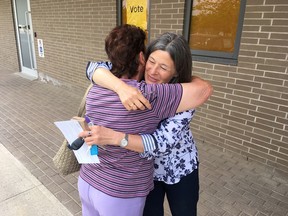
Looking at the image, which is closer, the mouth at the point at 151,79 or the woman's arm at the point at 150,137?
the woman's arm at the point at 150,137

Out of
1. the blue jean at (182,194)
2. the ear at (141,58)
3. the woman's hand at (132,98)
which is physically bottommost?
the blue jean at (182,194)

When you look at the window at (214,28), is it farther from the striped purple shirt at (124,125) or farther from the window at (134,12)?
the striped purple shirt at (124,125)

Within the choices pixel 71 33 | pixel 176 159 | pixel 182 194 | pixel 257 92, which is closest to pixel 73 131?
pixel 176 159

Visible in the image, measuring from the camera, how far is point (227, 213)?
264 cm

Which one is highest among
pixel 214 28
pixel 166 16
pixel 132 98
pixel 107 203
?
pixel 166 16

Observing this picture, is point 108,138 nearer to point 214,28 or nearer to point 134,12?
point 214,28

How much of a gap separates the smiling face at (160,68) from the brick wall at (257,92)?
2.25 m

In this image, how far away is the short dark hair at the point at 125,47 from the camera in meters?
1.28

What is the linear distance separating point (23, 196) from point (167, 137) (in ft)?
7.34

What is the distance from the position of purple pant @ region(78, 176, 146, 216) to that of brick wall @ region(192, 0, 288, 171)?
2.51m

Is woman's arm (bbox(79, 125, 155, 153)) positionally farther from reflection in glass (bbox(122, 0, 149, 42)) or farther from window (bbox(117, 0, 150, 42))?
reflection in glass (bbox(122, 0, 149, 42))

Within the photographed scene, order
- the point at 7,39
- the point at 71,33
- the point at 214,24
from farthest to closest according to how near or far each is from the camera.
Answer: the point at 7,39 → the point at 71,33 → the point at 214,24

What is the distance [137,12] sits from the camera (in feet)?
16.1

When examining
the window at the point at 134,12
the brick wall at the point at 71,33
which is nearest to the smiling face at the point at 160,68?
the window at the point at 134,12
